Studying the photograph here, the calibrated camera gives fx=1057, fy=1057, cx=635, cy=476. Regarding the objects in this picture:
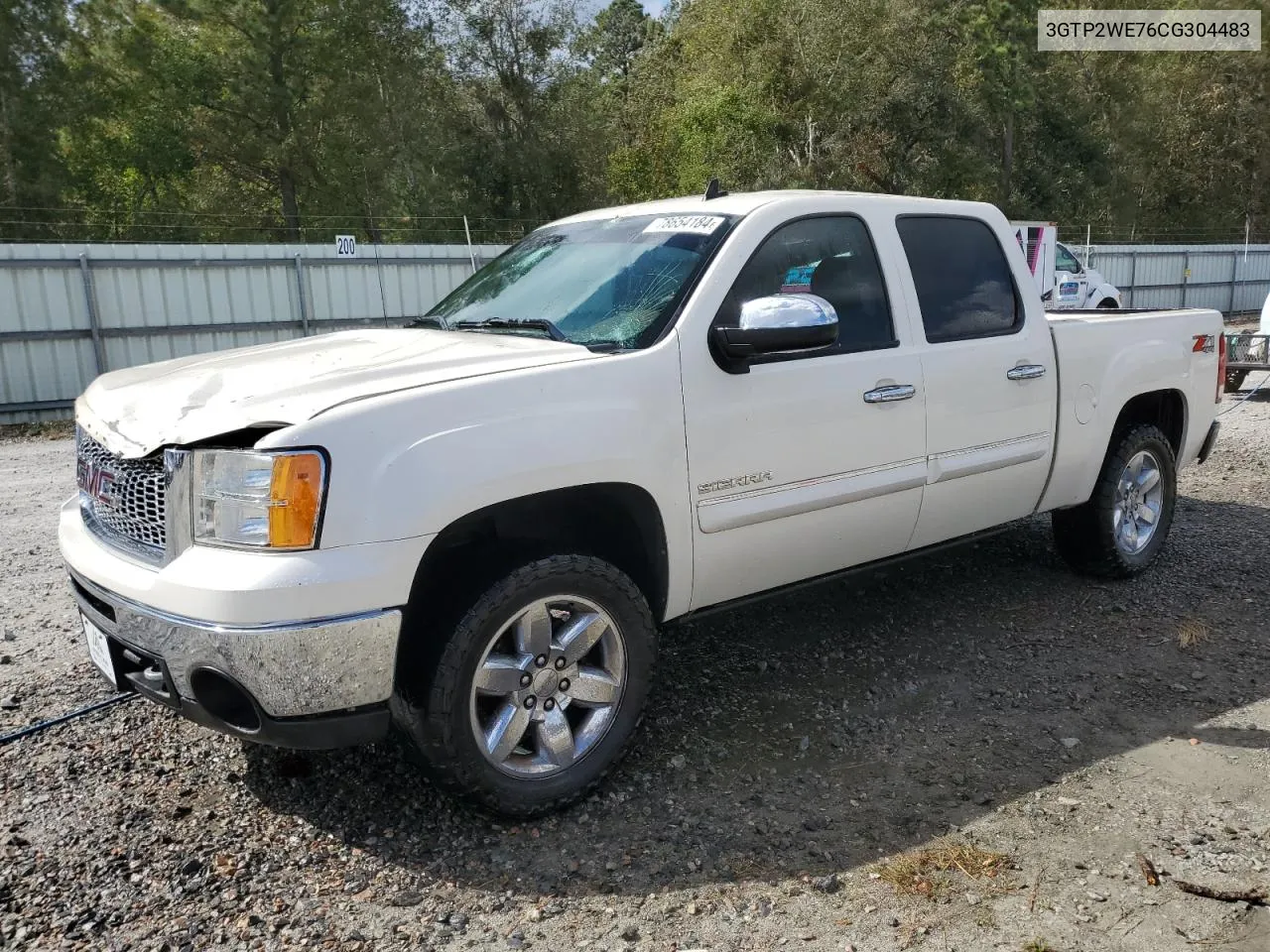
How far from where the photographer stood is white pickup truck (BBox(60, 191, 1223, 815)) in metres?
2.76

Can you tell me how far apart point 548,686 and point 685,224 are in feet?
5.78

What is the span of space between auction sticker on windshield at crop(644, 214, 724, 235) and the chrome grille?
1930 millimetres

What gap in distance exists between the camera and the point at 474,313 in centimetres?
414

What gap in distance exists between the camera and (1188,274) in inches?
1054

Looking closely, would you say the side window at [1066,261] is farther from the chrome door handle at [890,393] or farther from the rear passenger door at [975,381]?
the chrome door handle at [890,393]

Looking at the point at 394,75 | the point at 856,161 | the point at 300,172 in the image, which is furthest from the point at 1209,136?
the point at 300,172

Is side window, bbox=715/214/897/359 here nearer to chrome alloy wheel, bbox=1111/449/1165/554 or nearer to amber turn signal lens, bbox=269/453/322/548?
amber turn signal lens, bbox=269/453/322/548

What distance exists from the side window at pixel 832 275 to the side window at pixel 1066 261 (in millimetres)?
16542

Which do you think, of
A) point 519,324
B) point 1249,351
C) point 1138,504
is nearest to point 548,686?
point 519,324

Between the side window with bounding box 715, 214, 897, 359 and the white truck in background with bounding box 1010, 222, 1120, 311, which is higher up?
the side window with bounding box 715, 214, 897, 359

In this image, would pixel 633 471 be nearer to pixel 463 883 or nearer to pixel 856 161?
pixel 463 883

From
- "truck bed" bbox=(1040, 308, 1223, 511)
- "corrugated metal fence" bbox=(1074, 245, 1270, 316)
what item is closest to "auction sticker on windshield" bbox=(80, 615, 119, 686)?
"truck bed" bbox=(1040, 308, 1223, 511)

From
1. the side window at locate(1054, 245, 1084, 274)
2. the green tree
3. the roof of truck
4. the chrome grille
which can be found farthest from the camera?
the green tree

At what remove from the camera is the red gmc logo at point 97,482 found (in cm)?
318
